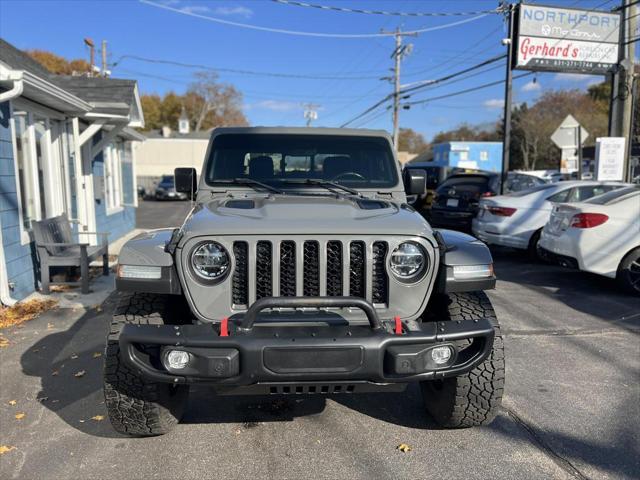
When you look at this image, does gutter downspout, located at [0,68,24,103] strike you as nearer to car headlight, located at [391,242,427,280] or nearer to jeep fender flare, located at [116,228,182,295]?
jeep fender flare, located at [116,228,182,295]

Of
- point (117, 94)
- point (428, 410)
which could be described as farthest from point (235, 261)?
point (117, 94)

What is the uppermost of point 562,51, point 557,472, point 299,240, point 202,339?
point 562,51

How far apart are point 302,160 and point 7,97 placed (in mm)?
3919

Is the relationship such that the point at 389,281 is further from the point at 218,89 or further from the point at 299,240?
the point at 218,89

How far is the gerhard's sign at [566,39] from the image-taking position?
503 inches

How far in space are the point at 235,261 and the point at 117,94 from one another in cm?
962

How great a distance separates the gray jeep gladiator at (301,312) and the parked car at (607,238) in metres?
4.23

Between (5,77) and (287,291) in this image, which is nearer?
(287,291)

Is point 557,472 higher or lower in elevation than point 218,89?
lower

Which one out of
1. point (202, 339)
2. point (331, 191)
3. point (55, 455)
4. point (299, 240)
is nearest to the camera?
point (202, 339)

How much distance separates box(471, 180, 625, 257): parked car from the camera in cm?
923

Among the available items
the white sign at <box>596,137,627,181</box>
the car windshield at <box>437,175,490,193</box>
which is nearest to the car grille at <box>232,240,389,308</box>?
the car windshield at <box>437,175,490,193</box>

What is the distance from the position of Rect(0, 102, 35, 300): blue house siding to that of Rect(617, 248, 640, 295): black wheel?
766 cm

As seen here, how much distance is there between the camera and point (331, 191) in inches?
154
